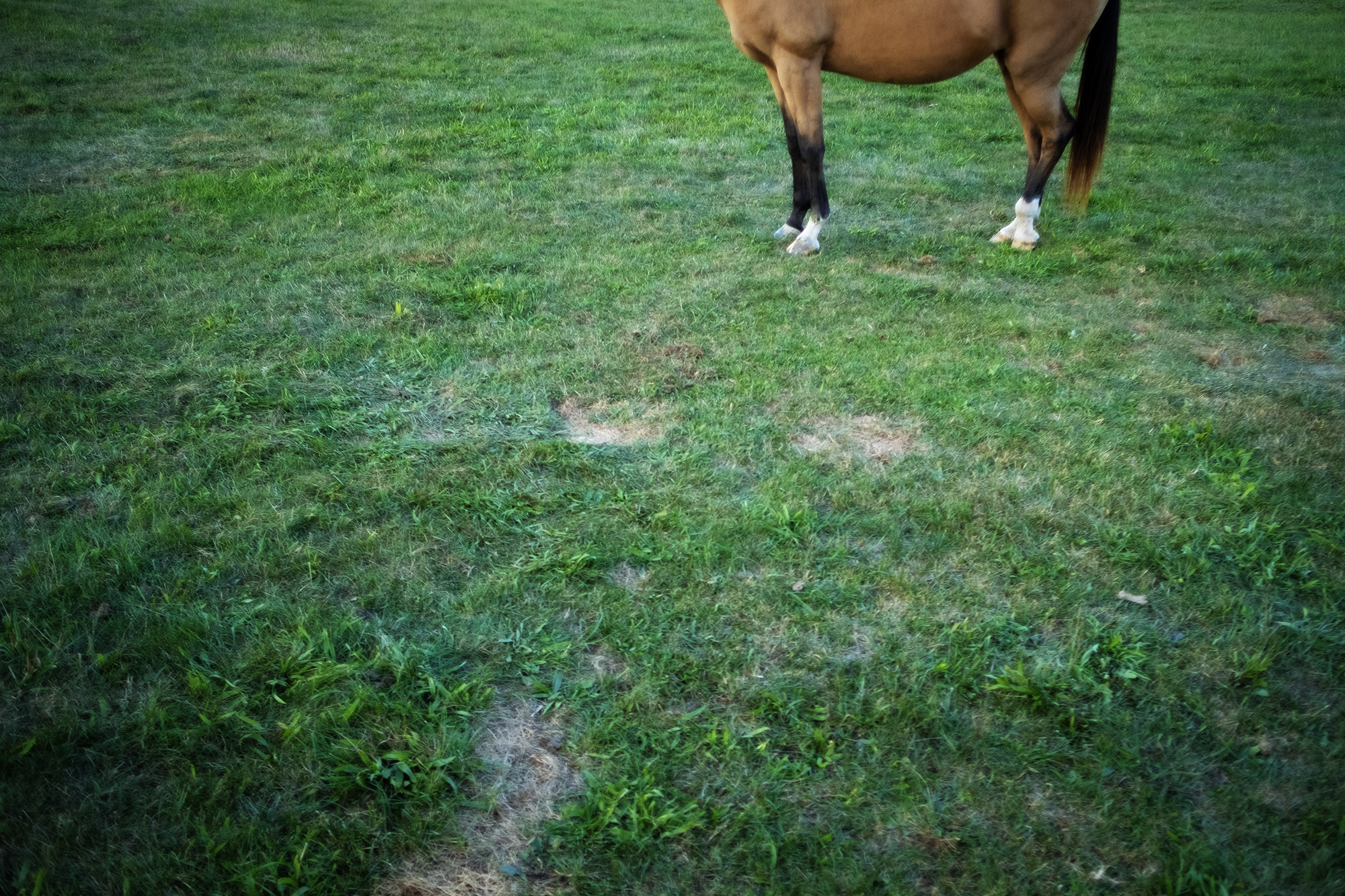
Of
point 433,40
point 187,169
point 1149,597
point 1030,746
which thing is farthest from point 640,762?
point 433,40

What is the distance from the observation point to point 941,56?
484cm

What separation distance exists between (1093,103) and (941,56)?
0.96 metres

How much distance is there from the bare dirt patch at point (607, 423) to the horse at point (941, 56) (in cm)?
204

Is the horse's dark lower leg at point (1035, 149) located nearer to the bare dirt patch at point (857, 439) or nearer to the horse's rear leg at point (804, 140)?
the horse's rear leg at point (804, 140)

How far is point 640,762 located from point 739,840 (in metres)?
0.28

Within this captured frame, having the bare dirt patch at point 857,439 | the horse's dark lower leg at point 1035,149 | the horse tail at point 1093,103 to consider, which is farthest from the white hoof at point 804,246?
the bare dirt patch at point 857,439

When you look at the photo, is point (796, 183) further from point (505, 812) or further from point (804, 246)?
point (505, 812)

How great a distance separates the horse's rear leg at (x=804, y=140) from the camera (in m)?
4.83

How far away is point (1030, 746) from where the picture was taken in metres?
1.94

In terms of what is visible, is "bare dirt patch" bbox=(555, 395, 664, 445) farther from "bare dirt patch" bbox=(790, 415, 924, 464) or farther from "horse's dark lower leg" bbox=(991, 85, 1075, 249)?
"horse's dark lower leg" bbox=(991, 85, 1075, 249)

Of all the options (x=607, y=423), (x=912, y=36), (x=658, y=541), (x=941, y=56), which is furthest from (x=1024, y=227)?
(x=658, y=541)

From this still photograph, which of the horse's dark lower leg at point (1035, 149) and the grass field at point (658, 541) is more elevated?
the horse's dark lower leg at point (1035, 149)

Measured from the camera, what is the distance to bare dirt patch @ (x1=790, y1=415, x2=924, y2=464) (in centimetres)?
304

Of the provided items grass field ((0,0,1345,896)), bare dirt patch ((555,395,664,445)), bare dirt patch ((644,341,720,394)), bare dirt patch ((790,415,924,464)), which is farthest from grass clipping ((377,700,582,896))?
bare dirt patch ((644,341,720,394))
